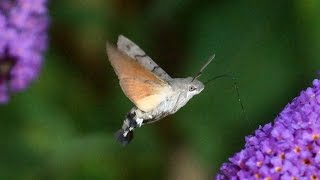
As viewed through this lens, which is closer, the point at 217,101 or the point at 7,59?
the point at 7,59

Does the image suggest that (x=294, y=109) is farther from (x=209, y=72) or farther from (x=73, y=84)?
(x=73, y=84)

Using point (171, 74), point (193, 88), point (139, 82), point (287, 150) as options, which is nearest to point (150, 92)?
point (139, 82)

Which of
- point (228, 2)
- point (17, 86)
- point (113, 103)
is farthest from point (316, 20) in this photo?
point (17, 86)

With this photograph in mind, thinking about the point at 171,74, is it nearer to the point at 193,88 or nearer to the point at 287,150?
the point at 193,88

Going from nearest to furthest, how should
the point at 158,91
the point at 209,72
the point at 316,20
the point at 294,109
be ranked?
the point at 294,109, the point at 158,91, the point at 316,20, the point at 209,72

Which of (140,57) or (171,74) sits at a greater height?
(140,57)

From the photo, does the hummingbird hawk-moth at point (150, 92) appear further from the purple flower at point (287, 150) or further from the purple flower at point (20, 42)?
the purple flower at point (20, 42)

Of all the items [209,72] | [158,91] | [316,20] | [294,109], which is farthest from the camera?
[209,72]

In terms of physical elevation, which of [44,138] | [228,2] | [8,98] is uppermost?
[228,2]
